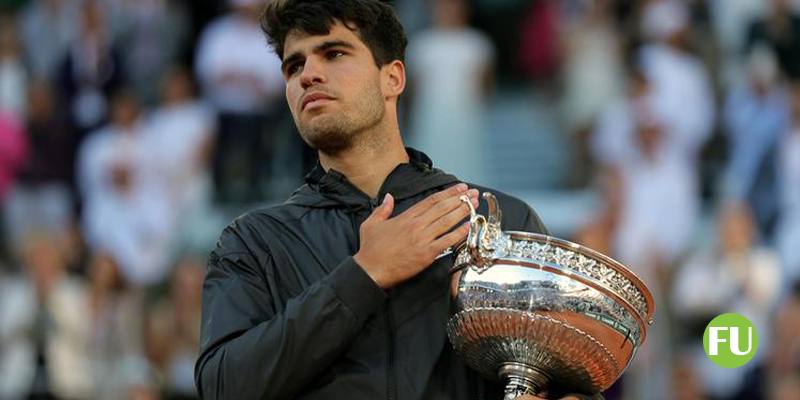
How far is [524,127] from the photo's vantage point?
1208 centimetres

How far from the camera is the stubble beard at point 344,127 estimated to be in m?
3.94

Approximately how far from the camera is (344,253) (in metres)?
3.81

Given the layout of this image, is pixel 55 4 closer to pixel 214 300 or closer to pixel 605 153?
pixel 605 153

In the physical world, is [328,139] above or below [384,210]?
above

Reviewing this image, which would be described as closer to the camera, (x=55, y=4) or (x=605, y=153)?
(x=605, y=153)

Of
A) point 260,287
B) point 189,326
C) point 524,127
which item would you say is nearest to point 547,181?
point 524,127

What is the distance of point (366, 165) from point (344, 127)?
0.38 ft

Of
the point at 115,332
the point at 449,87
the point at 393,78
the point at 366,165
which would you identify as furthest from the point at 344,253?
the point at 449,87

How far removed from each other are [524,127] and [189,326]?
3.01 metres

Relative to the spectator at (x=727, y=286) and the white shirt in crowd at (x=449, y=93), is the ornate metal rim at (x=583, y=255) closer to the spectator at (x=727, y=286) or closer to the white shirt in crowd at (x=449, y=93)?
the spectator at (x=727, y=286)

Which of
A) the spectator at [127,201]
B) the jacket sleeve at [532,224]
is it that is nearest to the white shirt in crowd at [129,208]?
the spectator at [127,201]

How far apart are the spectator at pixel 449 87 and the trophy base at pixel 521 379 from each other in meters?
7.46

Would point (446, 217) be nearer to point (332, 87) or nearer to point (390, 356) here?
point (390, 356)

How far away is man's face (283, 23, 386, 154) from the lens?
3938mm
